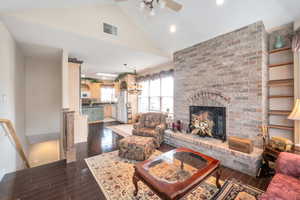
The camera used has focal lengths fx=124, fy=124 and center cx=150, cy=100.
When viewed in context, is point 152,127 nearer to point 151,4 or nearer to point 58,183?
point 58,183

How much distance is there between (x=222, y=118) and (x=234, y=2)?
2409 mm

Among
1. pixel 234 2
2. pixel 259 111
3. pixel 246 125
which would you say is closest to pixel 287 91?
pixel 259 111

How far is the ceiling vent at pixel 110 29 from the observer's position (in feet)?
10.1

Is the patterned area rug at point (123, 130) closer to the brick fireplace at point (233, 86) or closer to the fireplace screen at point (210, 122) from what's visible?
the brick fireplace at point (233, 86)

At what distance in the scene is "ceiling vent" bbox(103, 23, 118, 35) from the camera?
3.09 meters

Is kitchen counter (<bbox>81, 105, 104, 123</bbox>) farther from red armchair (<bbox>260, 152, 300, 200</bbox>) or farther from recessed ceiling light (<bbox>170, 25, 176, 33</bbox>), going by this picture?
red armchair (<bbox>260, 152, 300, 200</bbox>)

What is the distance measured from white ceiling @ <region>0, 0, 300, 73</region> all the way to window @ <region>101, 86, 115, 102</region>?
5188 mm

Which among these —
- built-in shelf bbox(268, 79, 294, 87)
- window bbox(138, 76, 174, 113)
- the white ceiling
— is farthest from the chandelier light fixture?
window bbox(138, 76, 174, 113)

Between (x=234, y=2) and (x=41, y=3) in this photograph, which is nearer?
(x=41, y=3)

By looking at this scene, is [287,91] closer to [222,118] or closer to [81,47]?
[222,118]

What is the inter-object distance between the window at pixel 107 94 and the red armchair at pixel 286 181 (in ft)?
29.0

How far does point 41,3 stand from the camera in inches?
81.4

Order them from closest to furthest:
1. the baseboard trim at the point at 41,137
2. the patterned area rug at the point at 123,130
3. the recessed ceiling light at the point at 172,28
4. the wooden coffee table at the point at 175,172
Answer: the wooden coffee table at the point at 175,172 < the recessed ceiling light at the point at 172,28 < the baseboard trim at the point at 41,137 < the patterned area rug at the point at 123,130

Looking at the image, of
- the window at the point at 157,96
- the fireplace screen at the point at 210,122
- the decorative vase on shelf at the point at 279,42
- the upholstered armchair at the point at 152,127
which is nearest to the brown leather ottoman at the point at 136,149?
the upholstered armchair at the point at 152,127
